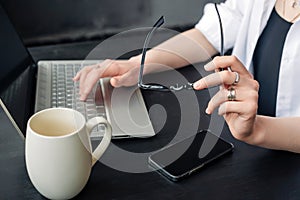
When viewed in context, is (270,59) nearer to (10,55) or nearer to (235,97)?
(235,97)

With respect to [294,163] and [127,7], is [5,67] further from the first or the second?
[127,7]

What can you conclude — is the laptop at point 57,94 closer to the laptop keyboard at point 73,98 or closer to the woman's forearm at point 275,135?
the laptop keyboard at point 73,98

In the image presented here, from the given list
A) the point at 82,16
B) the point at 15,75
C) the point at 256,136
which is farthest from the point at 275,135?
the point at 82,16

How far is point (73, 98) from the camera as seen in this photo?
100 centimetres

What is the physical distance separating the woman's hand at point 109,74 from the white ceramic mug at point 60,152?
0.22 metres

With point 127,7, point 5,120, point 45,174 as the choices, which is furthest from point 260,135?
point 127,7

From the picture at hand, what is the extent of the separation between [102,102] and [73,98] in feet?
0.22

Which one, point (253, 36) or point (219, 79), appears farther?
point (253, 36)

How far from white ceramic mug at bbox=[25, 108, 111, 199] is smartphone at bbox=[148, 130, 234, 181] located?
0.12 metres

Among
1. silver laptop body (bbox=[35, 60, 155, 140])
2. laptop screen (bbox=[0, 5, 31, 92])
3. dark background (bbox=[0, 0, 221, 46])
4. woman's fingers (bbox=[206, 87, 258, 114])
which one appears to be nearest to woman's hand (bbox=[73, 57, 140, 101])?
silver laptop body (bbox=[35, 60, 155, 140])

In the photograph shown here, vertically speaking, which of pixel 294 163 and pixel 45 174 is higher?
pixel 45 174

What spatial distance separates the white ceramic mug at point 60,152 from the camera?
0.70 meters

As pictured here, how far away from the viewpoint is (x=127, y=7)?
166 cm

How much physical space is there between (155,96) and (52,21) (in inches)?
28.4
